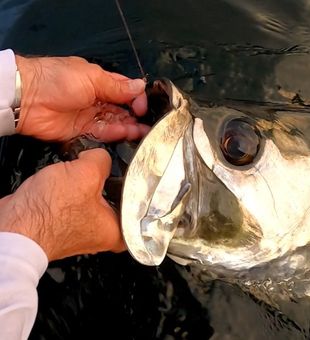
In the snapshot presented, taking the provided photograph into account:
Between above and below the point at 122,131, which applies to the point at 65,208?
below

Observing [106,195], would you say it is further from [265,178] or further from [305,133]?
[305,133]

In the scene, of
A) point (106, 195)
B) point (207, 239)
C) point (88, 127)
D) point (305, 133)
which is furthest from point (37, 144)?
point (305, 133)

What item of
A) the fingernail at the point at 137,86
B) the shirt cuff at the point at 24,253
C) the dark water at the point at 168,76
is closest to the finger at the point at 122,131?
the fingernail at the point at 137,86

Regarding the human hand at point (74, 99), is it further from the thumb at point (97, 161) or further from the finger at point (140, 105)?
the thumb at point (97, 161)

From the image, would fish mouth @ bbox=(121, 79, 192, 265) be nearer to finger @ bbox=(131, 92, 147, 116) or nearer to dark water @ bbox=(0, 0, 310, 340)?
finger @ bbox=(131, 92, 147, 116)

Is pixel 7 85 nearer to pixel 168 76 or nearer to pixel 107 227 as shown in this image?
pixel 107 227

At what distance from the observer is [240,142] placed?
2082 mm

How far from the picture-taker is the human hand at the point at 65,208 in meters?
1.98

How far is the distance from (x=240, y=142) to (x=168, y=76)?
0.96 metres

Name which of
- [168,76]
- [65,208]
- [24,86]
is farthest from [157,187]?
[168,76]

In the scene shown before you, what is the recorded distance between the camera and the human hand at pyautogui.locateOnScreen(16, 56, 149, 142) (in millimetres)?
2338

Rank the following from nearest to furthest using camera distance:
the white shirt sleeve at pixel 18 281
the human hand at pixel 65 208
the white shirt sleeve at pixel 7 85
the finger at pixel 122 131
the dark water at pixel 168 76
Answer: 1. the white shirt sleeve at pixel 18 281
2. the human hand at pixel 65 208
3. the finger at pixel 122 131
4. the white shirt sleeve at pixel 7 85
5. the dark water at pixel 168 76

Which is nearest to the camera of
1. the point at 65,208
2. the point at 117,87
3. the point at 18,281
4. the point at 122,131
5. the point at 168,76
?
the point at 18,281

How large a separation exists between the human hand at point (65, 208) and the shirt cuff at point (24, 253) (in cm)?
4
